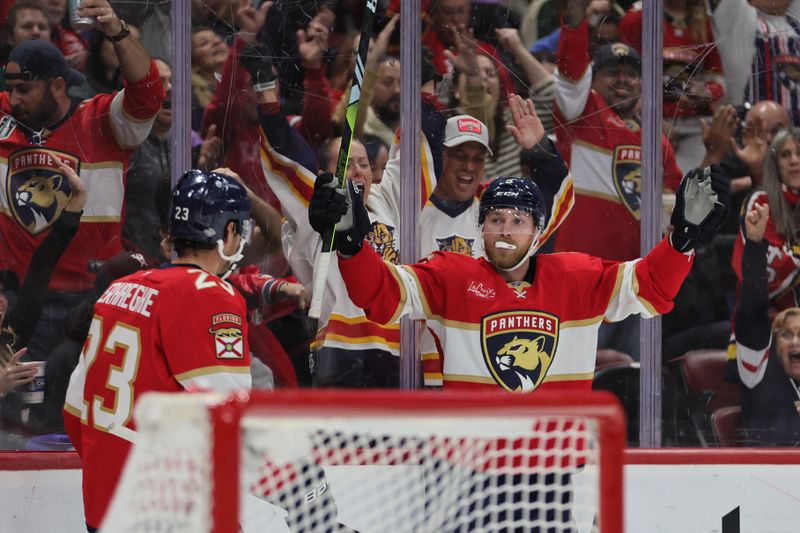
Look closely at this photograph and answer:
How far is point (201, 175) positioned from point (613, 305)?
1.23 m

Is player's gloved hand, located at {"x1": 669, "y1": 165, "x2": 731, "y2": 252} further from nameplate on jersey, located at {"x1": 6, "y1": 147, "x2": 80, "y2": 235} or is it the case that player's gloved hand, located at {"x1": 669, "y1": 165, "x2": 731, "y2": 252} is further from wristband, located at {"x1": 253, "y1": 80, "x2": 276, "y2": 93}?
nameplate on jersey, located at {"x1": 6, "y1": 147, "x2": 80, "y2": 235}

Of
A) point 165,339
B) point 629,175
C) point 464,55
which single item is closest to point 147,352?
point 165,339

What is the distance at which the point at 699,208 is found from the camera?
3209mm

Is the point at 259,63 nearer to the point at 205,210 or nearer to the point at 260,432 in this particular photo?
the point at 205,210

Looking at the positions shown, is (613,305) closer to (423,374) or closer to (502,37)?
(423,374)

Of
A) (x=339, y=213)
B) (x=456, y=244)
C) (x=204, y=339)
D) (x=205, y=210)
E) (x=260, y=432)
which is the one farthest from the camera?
(x=456, y=244)

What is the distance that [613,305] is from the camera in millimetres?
3316

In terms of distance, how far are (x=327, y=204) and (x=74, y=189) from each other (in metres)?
1.08

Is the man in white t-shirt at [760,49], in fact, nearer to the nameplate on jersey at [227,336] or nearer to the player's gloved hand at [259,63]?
the player's gloved hand at [259,63]

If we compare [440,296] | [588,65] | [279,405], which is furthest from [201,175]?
[588,65]

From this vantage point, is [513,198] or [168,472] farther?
[513,198]

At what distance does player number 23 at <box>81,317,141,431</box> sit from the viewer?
2664mm

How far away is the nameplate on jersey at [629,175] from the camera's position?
384 cm

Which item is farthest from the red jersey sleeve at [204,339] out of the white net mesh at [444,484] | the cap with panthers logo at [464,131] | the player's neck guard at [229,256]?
the cap with panthers logo at [464,131]
